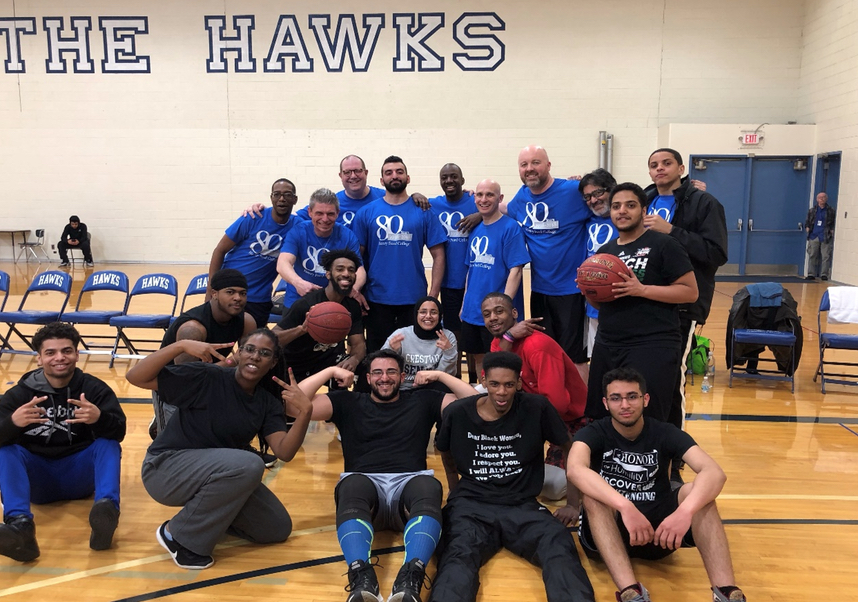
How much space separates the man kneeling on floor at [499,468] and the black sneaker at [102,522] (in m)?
1.68

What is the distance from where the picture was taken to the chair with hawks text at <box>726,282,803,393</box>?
258 inches

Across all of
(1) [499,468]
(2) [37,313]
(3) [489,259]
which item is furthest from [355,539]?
(2) [37,313]

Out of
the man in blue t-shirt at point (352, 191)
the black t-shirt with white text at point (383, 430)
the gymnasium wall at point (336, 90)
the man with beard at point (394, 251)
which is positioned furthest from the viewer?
the gymnasium wall at point (336, 90)

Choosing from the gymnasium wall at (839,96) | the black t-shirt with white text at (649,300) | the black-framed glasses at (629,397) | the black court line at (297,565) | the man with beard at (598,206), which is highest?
the gymnasium wall at (839,96)

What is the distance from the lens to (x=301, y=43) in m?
14.5

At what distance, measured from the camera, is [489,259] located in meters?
5.04

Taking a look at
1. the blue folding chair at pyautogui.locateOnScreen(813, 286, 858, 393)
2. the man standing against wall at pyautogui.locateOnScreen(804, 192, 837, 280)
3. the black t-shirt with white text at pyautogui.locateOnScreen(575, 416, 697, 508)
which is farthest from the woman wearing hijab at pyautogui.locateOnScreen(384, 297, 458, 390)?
the man standing against wall at pyautogui.locateOnScreen(804, 192, 837, 280)

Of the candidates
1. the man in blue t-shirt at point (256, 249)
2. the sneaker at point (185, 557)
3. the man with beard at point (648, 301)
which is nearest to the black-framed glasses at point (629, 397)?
the man with beard at point (648, 301)

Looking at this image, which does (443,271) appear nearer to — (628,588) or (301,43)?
(628,588)

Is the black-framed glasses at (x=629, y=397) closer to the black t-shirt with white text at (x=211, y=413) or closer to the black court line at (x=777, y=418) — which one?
the black t-shirt with white text at (x=211, y=413)

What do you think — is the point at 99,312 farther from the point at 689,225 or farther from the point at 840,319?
the point at 840,319

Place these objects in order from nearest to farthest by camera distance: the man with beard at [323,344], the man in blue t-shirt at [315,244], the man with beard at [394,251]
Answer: the man with beard at [323,344] → the man in blue t-shirt at [315,244] → the man with beard at [394,251]

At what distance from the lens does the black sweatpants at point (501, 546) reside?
287 centimetres

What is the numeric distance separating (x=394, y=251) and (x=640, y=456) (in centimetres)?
280
